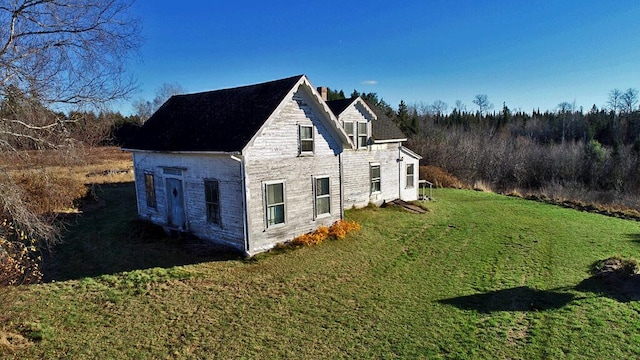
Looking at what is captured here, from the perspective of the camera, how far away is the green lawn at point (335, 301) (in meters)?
7.91

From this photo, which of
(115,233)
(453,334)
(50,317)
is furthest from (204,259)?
(453,334)

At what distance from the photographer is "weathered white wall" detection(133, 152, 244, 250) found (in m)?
13.4

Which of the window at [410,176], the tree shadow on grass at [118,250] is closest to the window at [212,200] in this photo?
the tree shadow on grass at [118,250]

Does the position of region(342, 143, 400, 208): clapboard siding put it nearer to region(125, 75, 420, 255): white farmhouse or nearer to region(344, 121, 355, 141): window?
region(344, 121, 355, 141): window

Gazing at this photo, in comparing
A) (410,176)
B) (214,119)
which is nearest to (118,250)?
(214,119)

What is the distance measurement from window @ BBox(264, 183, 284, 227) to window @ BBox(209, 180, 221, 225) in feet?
6.16

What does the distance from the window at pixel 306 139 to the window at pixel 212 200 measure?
3.75 meters

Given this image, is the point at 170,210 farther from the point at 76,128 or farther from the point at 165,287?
the point at 76,128

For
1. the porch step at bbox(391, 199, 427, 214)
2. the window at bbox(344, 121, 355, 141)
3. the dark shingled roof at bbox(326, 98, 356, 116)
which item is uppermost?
the dark shingled roof at bbox(326, 98, 356, 116)

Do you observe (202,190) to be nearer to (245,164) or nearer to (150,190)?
(245,164)

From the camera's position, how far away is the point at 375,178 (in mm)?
22922

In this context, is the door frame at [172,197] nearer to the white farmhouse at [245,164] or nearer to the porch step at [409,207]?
the white farmhouse at [245,164]

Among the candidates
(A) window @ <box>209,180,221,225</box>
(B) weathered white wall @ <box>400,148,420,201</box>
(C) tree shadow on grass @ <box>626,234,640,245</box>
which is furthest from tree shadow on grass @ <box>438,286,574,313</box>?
(B) weathered white wall @ <box>400,148,420,201</box>

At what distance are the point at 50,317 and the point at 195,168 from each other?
709 centimetres
